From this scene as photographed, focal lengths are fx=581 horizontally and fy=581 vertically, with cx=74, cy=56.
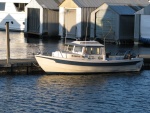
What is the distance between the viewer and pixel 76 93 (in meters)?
34.6

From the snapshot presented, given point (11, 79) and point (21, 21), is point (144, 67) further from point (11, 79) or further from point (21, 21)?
point (21, 21)

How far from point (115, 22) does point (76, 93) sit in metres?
29.2

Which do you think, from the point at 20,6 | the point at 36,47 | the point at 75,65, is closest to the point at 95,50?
the point at 75,65

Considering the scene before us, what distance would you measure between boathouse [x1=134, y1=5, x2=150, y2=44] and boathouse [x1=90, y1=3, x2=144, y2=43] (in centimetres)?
173

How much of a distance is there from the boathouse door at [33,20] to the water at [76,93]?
33.5m

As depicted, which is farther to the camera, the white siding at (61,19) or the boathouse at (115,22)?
the white siding at (61,19)

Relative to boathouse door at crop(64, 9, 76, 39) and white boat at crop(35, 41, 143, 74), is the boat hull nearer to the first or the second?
white boat at crop(35, 41, 143, 74)

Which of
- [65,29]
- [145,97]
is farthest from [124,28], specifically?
[145,97]

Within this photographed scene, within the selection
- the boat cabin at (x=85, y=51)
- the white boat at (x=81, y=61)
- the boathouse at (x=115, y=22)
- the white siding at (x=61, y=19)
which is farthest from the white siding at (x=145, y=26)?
the boat cabin at (x=85, y=51)

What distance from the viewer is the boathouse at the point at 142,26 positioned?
2408 inches

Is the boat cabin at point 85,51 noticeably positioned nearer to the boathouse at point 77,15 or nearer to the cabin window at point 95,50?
the cabin window at point 95,50

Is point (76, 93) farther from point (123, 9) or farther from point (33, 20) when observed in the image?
point (33, 20)

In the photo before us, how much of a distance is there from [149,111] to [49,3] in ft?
149

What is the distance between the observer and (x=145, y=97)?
110ft
